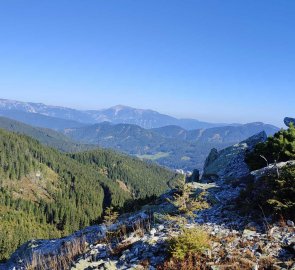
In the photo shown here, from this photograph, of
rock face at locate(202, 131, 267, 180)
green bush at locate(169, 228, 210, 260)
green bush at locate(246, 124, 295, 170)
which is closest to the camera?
green bush at locate(169, 228, 210, 260)

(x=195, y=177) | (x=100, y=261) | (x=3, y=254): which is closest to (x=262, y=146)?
(x=195, y=177)

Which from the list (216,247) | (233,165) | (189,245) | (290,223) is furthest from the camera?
(233,165)

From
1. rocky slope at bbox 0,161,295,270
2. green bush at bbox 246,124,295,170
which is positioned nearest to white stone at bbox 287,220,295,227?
rocky slope at bbox 0,161,295,270

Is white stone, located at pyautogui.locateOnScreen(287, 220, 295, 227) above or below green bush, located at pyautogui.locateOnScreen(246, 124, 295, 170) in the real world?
below

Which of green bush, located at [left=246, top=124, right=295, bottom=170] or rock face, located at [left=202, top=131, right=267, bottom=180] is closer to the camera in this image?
green bush, located at [left=246, top=124, right=295, bottom=170]

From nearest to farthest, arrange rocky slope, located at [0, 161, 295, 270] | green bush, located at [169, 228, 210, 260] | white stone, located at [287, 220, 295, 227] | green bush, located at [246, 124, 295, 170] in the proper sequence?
rocky slope, located at [0, 161, 295, 270]
green bush, located at [169, 228, 210, 260]
white stone, located at [287, 220, 295, 227]
green bush, located at [246, 124, 295, 170]

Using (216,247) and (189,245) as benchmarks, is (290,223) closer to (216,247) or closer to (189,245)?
(216,247)

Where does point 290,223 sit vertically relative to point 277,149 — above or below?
below

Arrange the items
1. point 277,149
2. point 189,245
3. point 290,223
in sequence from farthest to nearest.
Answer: point 277,149 → point 290,223 → point 189,245

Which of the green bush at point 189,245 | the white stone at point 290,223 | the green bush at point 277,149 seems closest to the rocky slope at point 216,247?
the white stone at point 290,223

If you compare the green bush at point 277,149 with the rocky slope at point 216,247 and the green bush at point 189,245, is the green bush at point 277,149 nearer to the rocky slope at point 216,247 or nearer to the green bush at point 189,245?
the rocky slope at point 216,247

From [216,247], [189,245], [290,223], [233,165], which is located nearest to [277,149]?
[233,165]

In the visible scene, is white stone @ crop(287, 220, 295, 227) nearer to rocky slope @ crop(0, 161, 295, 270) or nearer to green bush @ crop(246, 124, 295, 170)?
rocky slope @ crop(0, 161, 295, 270)

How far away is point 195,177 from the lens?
58188 millimetres
